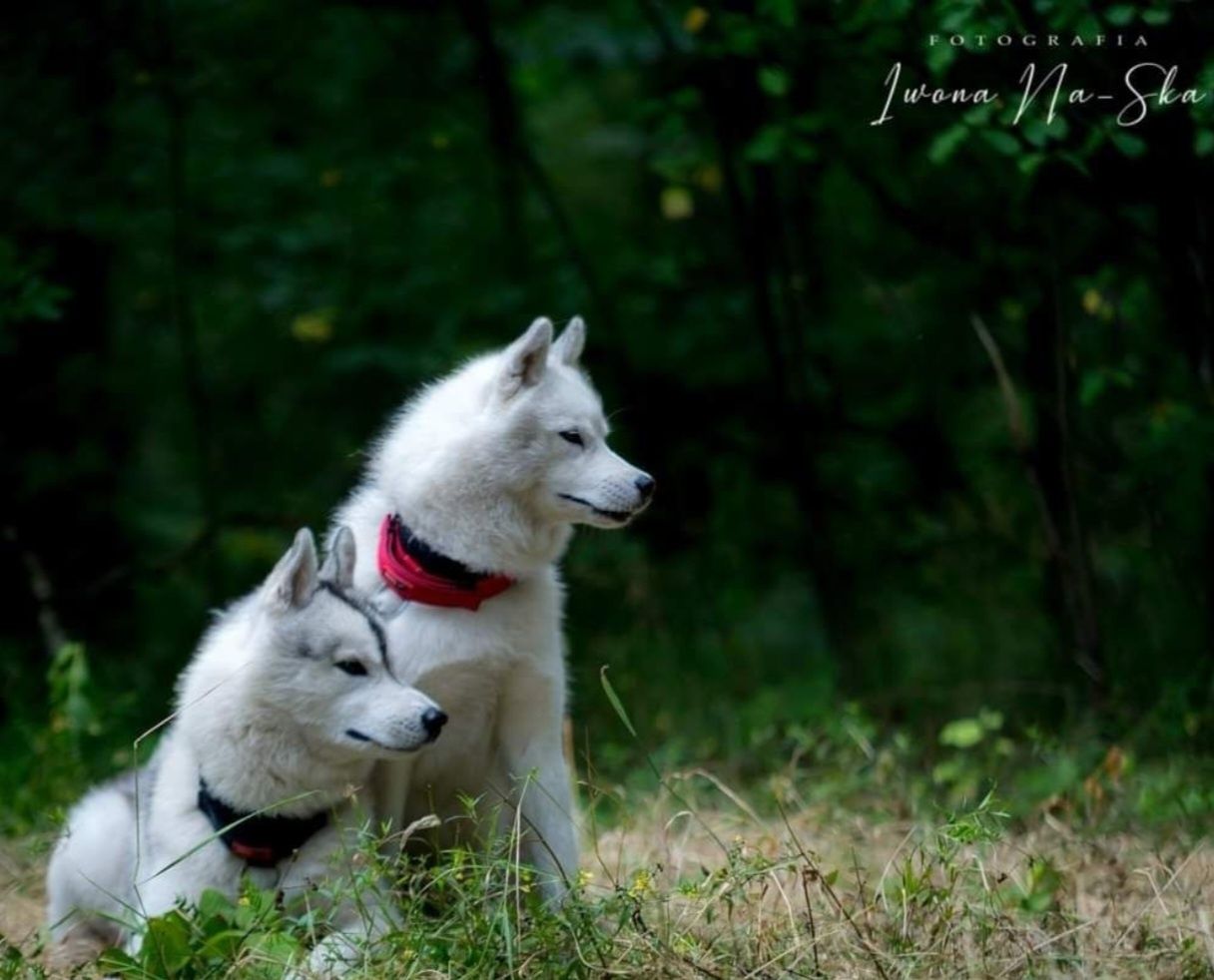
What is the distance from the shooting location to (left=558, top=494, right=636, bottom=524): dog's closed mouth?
4785mm

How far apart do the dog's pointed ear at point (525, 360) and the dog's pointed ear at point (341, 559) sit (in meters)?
0.61

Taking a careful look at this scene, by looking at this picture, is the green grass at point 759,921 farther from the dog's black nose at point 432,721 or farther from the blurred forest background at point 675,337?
the blurred forest background at point 675,337

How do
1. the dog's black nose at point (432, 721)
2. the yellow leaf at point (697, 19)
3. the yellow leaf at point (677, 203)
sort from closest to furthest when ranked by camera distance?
the dog's black nose at point (432, 721), the yellow leaf at point (697, 19), the yellow leaf at point (677, 203)

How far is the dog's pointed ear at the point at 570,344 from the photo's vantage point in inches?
206

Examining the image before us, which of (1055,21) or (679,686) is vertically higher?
(1055,21)

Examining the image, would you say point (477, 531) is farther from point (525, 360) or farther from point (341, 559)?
point (525, 360)

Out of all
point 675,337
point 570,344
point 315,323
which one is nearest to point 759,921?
point 570,344

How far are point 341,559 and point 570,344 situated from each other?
105 cm

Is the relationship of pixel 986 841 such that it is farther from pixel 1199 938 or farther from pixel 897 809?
pixel 897 809

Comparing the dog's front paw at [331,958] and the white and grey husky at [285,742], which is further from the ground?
the white and grey husky at [285,742]

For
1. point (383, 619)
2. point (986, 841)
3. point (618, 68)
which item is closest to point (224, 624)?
point (383, 619)

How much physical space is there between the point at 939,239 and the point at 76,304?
4.81m

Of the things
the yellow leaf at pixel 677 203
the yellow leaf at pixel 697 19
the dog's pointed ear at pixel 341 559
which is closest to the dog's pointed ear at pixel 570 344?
the dog's pointed ear at pixel 341 559

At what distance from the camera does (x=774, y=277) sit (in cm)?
909
